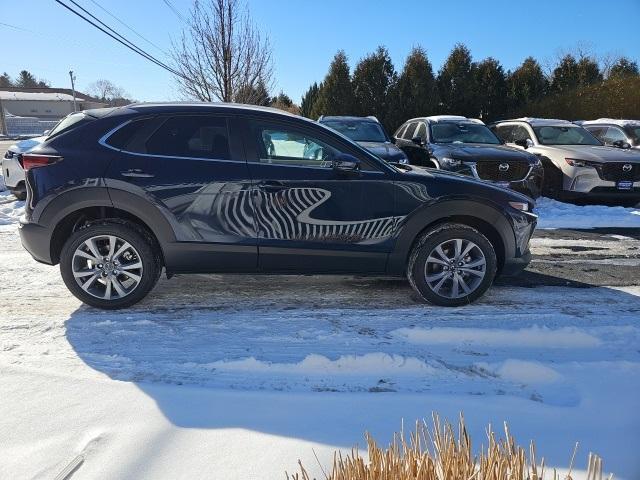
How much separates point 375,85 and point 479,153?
41.8 feet

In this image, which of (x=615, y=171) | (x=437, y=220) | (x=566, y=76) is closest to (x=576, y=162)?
(x=615, y=171)

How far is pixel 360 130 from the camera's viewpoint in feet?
33.0

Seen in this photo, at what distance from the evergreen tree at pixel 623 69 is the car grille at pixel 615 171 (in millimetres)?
14441

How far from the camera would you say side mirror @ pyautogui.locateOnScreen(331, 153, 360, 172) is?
13.0 ft

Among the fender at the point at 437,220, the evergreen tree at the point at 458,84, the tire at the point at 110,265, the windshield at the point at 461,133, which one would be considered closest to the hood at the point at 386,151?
the windshield at the point at 461,133

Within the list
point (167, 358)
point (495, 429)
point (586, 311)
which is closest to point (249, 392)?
point (167, 358)

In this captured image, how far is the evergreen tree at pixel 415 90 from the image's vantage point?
64.4 feet

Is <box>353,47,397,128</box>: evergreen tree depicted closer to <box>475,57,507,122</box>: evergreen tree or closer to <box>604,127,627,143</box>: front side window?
<box>475,57,507,122</box>: evergreen tree

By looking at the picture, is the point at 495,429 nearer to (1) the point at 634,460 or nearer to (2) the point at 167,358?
(1) the point at 634,460

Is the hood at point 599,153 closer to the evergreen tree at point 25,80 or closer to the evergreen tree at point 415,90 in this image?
the evergreen tree at point 415,90

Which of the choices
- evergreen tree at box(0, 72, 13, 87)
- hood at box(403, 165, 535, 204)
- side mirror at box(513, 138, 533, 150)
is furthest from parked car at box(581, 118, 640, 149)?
evergreen tree at box(0, 72, 13, 87)

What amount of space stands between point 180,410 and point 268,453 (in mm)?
632

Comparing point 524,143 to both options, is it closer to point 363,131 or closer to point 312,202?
point 363,131

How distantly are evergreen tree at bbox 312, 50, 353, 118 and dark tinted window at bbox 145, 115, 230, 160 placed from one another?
56.2ft
